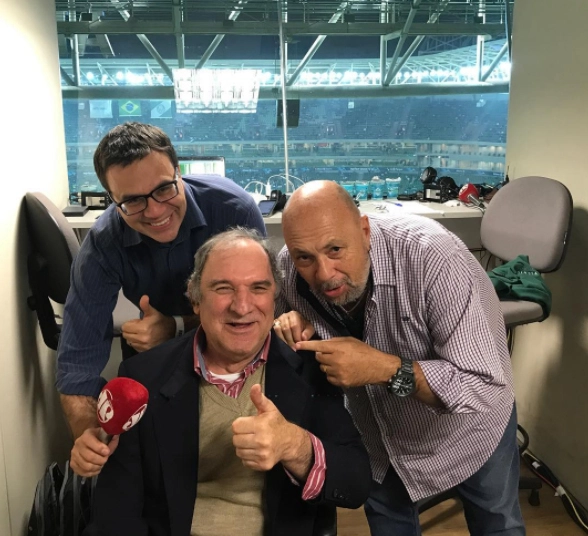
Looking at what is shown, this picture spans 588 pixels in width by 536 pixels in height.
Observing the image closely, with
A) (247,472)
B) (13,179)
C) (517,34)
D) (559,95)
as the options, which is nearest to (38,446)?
(13,179)

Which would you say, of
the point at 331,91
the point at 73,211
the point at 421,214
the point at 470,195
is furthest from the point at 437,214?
the point at 73,211

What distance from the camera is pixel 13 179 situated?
2.42 metres

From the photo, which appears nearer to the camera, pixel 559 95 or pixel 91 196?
pixel 559 95

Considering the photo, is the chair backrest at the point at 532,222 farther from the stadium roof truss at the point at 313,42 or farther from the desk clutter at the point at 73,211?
the desk clutter at the point at 73,211

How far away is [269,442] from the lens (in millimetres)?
1247

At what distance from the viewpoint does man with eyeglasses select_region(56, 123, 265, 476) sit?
1602mm

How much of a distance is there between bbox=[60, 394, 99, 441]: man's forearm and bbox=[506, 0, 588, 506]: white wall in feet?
7.10

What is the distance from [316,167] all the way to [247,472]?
10.2 feet

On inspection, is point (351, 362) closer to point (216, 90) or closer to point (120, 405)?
point (120, 405)

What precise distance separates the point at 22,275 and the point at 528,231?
234 cm

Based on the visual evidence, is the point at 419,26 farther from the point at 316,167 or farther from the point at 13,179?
the point at 13,179

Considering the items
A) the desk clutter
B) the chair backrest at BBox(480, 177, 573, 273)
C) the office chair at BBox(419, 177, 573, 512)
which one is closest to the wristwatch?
the office chair at BBox(419, 177, 573, 512)

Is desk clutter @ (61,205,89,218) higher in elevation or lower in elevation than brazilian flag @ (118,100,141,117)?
lower

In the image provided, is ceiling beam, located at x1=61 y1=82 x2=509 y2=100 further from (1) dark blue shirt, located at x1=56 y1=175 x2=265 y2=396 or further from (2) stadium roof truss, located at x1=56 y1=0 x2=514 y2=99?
(1) dark blue shirt, located at x1=56 y1=175 x2=265 y2=396
